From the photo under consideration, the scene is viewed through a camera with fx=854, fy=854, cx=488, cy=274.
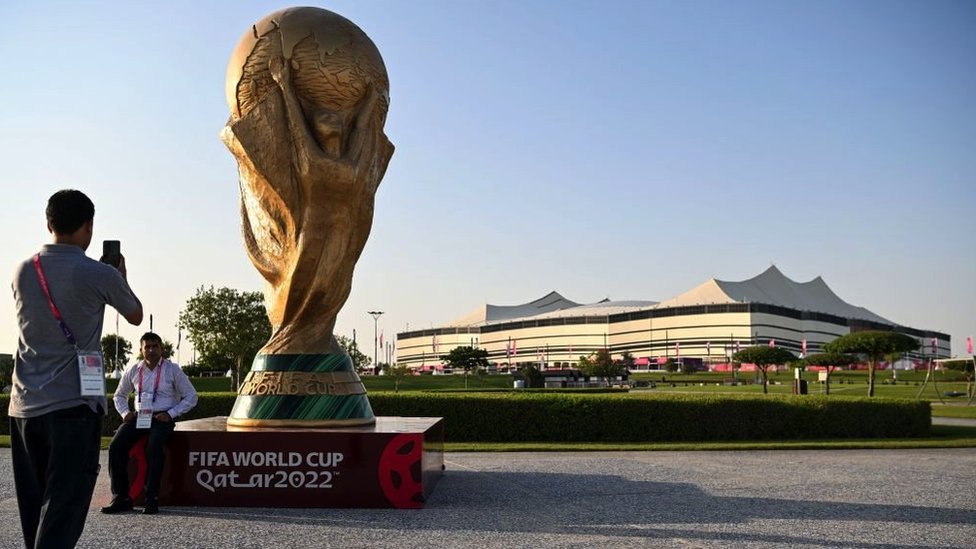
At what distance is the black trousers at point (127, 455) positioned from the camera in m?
7.57

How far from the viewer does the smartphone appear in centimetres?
433

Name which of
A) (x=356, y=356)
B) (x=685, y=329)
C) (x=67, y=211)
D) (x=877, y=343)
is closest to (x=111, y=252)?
(x=67, y=211)

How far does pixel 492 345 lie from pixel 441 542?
5093 inches

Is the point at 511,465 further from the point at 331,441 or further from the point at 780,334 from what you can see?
the point at 780,334

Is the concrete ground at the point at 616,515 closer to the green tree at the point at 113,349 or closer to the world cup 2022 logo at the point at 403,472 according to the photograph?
the world cup 2022 logo at the point at 403,472

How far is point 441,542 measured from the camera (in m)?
6.23

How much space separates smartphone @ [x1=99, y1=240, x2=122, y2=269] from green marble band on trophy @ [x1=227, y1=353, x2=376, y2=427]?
186 inches

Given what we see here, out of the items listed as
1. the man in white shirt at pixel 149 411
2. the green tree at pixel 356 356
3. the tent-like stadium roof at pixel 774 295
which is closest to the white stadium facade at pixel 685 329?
the tent-like stadium roof at pixel 774 295

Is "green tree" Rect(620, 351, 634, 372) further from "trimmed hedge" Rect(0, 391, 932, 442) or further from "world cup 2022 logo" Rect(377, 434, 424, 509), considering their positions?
"world cup 2022 logo" Rect(377, 434, 424, 509)

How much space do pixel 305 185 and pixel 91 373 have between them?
5320mm

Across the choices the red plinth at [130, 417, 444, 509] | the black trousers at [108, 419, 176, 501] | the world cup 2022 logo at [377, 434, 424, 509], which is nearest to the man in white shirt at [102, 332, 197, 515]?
the black trousers at [108, 419, 176, 501]

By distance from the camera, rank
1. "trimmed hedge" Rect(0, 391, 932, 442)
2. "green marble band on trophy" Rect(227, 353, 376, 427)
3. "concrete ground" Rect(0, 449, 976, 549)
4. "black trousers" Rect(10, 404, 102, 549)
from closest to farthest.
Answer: "black trousers" Rect(10, 404, 102, 549), "concrete ground" Rect(0, 449, 976, 549), "green marble band on trophy" Rect(227, 353, 376, 427), "trimmed hedge" Rect(0, 391, 932, 442)

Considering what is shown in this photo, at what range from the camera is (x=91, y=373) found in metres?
3.78

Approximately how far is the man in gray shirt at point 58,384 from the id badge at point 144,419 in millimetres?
4072
